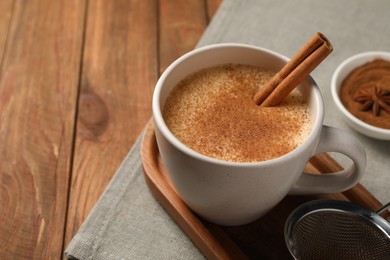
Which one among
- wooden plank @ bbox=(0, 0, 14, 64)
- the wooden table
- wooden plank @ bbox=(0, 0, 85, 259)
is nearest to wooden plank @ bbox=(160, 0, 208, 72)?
the wooden table

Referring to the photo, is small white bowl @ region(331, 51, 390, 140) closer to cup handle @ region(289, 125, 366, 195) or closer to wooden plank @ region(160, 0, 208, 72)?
cup handle @ region(289, 125, 366, 195)

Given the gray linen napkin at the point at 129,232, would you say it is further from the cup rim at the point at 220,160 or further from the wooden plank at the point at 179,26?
the wooden plank at the point at 179,26

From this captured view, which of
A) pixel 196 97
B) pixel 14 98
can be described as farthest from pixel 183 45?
pixel 196 97

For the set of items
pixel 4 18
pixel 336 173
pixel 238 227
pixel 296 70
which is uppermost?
pixel 296 70

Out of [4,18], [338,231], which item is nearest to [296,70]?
[338,231]

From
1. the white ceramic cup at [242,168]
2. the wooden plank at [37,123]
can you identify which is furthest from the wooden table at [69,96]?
the white ceramic cup at [242,168]

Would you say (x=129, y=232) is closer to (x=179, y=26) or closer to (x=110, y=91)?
(x=110, y=91)

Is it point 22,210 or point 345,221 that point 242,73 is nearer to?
point 345,221
